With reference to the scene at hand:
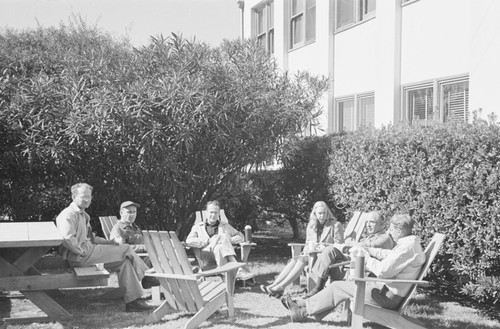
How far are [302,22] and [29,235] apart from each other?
12.0 meters

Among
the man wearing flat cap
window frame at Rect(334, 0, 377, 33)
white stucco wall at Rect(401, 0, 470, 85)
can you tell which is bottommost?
the man wearing flat cap

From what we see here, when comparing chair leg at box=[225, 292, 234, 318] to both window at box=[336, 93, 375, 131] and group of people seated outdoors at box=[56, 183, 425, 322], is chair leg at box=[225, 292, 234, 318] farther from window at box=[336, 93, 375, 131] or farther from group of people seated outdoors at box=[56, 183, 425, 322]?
window at box=[336, 93, 375, 131]

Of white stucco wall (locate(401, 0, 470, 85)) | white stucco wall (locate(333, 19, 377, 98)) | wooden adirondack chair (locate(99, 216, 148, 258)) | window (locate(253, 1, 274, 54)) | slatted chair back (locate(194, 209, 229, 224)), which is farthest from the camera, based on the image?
window (locate(253, 1, 274, 54))

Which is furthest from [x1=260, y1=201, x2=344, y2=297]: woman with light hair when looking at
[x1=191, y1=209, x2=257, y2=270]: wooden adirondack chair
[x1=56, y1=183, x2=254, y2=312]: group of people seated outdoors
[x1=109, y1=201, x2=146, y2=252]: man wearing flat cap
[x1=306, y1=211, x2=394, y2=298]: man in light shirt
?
[x1=109, y1=201, x2=146, y2=252]: man wearing flat cap

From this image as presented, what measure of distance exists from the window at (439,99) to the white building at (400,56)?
0.02 metres

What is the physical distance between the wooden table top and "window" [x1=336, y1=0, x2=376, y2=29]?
28.7ft

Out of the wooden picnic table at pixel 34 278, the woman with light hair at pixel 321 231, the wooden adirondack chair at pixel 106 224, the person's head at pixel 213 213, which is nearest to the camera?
the wooden picnic table at pixel 34 278

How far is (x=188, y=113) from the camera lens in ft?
33.2

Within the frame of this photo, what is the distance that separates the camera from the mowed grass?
6.79 metres

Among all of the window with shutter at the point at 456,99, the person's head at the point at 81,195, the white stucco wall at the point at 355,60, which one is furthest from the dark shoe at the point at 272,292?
the white stucco wall at the point at 355,60

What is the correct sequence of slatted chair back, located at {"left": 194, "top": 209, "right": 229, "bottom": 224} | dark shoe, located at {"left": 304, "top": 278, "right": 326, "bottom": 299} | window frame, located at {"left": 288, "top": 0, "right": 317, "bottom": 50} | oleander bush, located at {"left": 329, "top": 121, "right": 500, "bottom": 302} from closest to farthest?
oleander bush, located at {"left": 329, "top": 121, "right": 500, "bottom": 302}
dark shoe, located at {"left": 304, "top": 278, "right": 326, "bottom": 299}
slatted chair back, located at {"left": 194, "top": 209, "right": 229, "bottom": 224}
window frame, located at {"left": 288, "top": 0, "right": 317, "bottom": 50}

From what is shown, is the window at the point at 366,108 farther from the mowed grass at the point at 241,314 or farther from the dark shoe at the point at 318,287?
the dark shoe at the point at 318,287

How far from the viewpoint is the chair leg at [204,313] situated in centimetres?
634

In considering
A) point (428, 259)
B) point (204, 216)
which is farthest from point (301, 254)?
point (428, 259)
